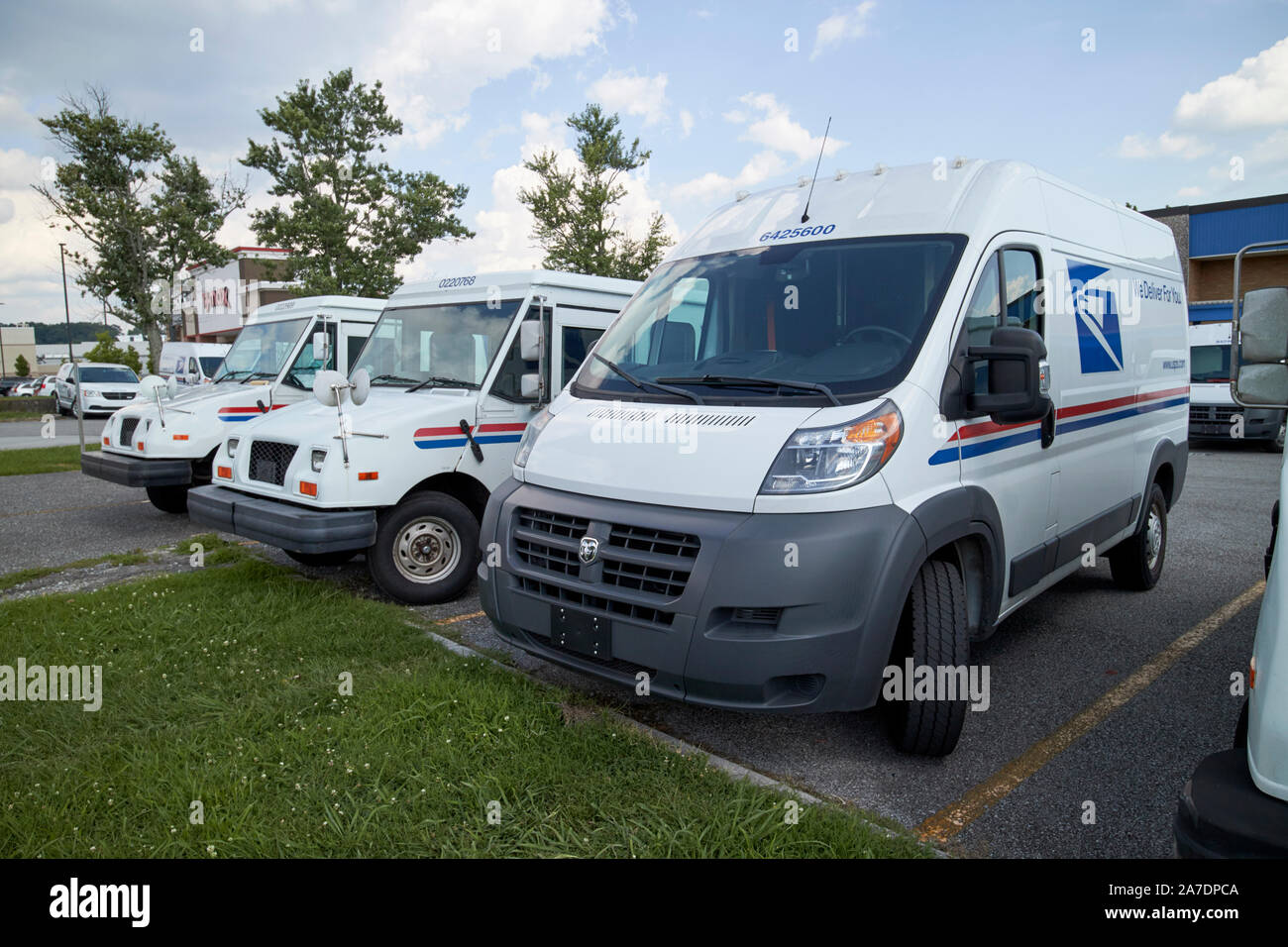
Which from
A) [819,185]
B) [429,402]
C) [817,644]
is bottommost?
[817,644]

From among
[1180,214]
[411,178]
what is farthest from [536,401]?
[1180,214]

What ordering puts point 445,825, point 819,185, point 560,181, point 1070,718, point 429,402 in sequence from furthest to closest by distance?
point 560,181
point 429,402
point 819,185
point 1070,718
point 445,825

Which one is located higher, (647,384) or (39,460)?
(647,384)

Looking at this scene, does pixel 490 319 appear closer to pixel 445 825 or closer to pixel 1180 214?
pixel 445 825

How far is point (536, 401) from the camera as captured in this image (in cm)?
653

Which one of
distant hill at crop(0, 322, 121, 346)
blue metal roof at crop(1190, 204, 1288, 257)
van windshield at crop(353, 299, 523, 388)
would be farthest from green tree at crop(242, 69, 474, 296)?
distant hill at crop(0, 322, 121, 346)

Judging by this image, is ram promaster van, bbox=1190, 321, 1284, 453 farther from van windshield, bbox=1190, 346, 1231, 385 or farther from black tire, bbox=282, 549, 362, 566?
black tire, bbox=282, 549, 362, 566

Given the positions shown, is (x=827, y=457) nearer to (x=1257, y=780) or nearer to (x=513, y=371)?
(x=1257, y=780)

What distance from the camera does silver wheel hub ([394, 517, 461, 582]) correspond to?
605cm

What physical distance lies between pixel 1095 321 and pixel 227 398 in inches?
318

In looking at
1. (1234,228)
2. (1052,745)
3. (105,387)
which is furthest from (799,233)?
(1234,228)

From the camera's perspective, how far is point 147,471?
27.6ft

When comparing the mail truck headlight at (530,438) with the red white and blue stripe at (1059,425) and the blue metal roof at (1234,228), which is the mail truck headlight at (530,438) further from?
the blue metal roof at (1234,228)
